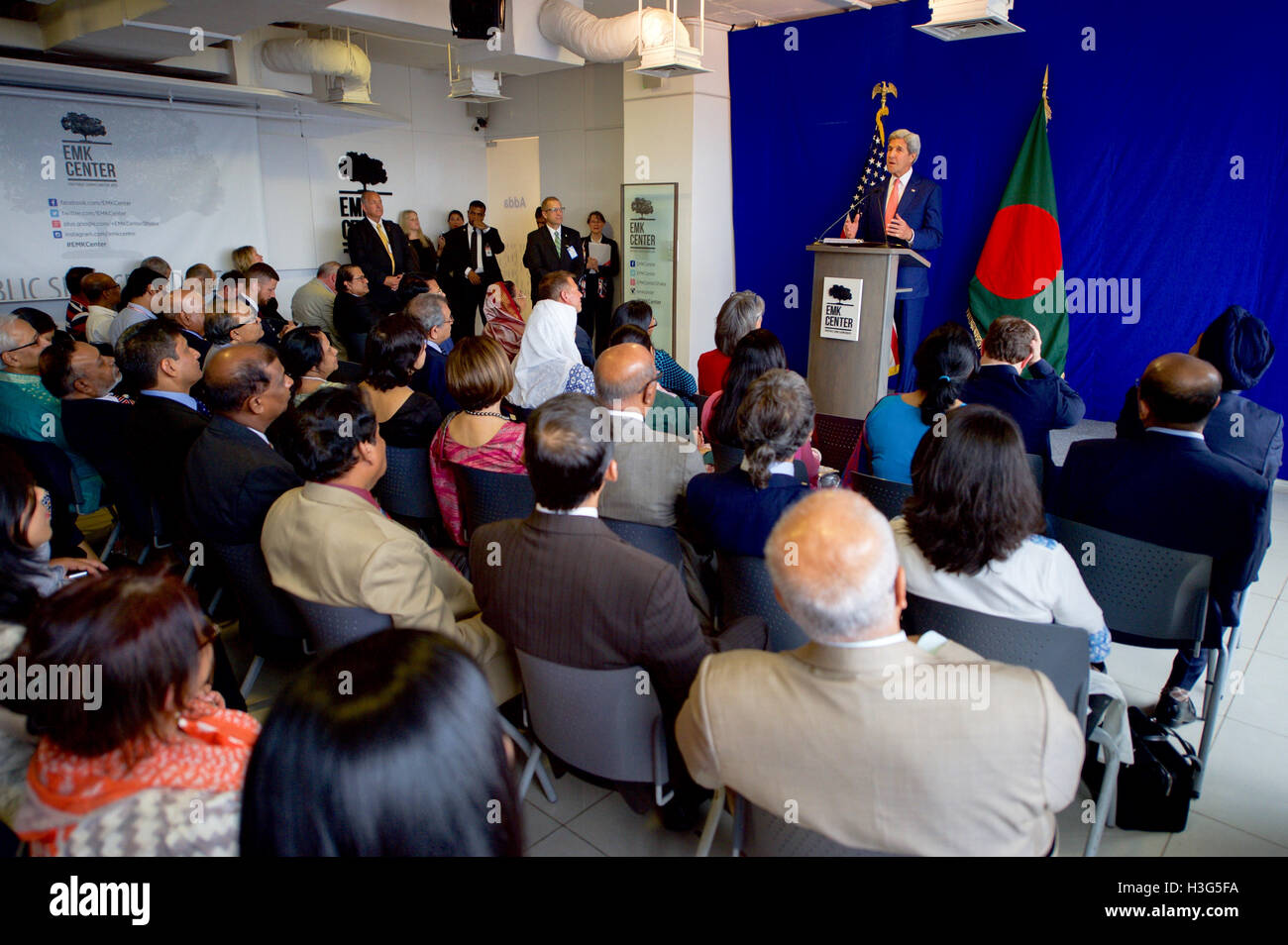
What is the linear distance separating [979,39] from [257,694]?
6.38 metres

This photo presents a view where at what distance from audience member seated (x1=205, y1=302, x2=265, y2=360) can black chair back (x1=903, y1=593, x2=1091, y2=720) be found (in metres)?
3.88

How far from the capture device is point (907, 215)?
5758 mm

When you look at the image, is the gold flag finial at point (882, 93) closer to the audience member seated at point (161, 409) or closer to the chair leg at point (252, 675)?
the audience member seated at point (161, 409)

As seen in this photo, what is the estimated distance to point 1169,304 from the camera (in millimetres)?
5422

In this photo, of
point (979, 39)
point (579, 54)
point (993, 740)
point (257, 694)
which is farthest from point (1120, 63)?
point (257, 694)

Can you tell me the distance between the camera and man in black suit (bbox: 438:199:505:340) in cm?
921

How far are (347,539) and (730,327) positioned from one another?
2.66 meters

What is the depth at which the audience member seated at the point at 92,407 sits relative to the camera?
334 centimetres

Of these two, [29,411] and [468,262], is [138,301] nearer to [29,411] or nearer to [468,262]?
[29,411]

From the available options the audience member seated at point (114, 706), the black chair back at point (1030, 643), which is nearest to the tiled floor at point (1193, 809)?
the black chair back at point (1030, 643)

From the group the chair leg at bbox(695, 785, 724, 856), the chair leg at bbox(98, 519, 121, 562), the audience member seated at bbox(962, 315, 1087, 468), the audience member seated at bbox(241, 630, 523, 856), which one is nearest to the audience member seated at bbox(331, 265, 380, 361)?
the chair leg at bbox(98, 519, 121, 562)

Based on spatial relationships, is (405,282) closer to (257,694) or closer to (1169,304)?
(257,694)

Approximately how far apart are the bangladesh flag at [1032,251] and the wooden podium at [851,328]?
823 mm

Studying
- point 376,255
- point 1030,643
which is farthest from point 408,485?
point 376,255
